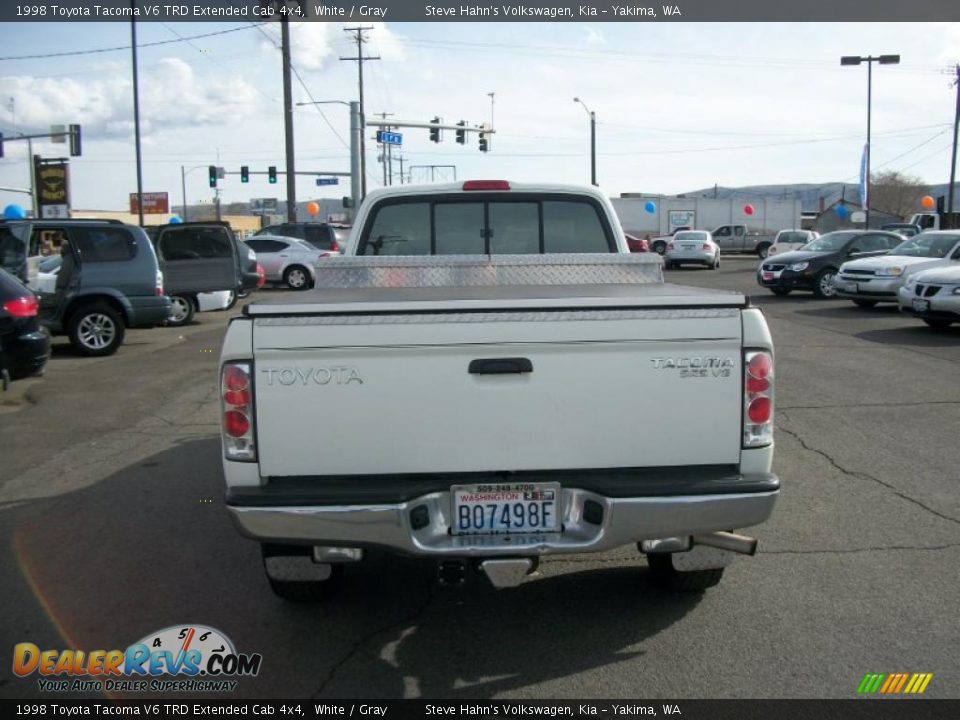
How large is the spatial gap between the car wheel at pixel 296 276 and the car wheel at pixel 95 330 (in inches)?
534

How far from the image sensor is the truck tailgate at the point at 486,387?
343cm

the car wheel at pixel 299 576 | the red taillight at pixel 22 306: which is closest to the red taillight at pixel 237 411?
the car wheel at pixel 299 576

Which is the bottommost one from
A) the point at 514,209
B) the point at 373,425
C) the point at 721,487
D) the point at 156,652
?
the point at 156,652

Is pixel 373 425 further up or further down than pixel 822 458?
further up

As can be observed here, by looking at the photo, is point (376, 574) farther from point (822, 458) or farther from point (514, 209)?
point (822, 458)

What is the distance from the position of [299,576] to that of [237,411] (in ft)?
3.01

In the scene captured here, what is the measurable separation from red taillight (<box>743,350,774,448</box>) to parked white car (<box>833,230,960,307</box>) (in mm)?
14821

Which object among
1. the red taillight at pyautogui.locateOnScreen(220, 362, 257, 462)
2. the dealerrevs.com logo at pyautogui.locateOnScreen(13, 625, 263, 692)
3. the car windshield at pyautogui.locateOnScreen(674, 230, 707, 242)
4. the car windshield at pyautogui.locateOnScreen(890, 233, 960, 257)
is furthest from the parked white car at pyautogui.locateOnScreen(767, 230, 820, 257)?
the red taillight at pyautogui.locateOnScreen(220, 362, 257, 462)

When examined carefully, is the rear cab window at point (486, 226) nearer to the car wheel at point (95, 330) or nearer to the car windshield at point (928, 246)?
the car wheel at point (95, 330)

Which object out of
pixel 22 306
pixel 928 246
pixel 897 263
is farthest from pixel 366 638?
pixel 928 246

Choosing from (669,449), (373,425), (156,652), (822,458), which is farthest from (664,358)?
(822,458)

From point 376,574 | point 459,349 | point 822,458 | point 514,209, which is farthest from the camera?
point 822,458

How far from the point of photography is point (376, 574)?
4.89 m

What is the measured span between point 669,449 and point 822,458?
4.00 m
